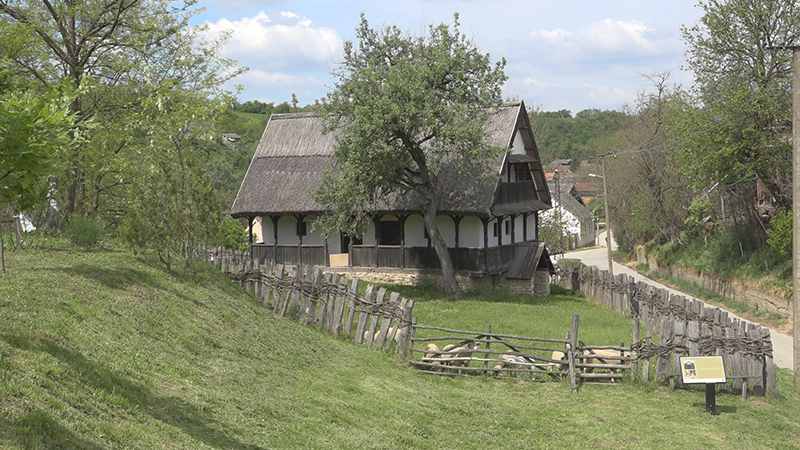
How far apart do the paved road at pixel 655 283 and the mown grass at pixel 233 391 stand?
6964mm

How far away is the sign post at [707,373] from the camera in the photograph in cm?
1398

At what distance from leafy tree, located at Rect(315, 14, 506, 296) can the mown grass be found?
916 cm

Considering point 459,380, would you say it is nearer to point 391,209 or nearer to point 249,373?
point 249,373

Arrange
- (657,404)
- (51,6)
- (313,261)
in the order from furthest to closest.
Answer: (313,261) → (51,6) → (657,404)

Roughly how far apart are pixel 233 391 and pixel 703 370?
28.6ft

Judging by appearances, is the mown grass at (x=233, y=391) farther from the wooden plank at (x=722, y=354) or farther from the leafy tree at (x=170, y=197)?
the leafy tree at (x=170, y=197)

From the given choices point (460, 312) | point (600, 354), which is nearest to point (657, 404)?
point (600, 354)

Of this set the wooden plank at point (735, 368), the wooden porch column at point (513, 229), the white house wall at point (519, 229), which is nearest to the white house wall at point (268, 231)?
the wooden porch column at point (513, 229)

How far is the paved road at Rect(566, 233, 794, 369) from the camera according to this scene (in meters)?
22.6

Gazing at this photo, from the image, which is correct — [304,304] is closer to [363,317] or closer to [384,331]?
[363,317]

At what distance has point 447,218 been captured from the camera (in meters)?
30.5

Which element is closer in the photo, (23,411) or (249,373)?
(23,411)

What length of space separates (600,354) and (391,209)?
14.1 metres

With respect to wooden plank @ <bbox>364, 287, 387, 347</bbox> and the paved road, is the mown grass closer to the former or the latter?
wooden plank @ <bbox>364, 287, 387, 347</bbox>
